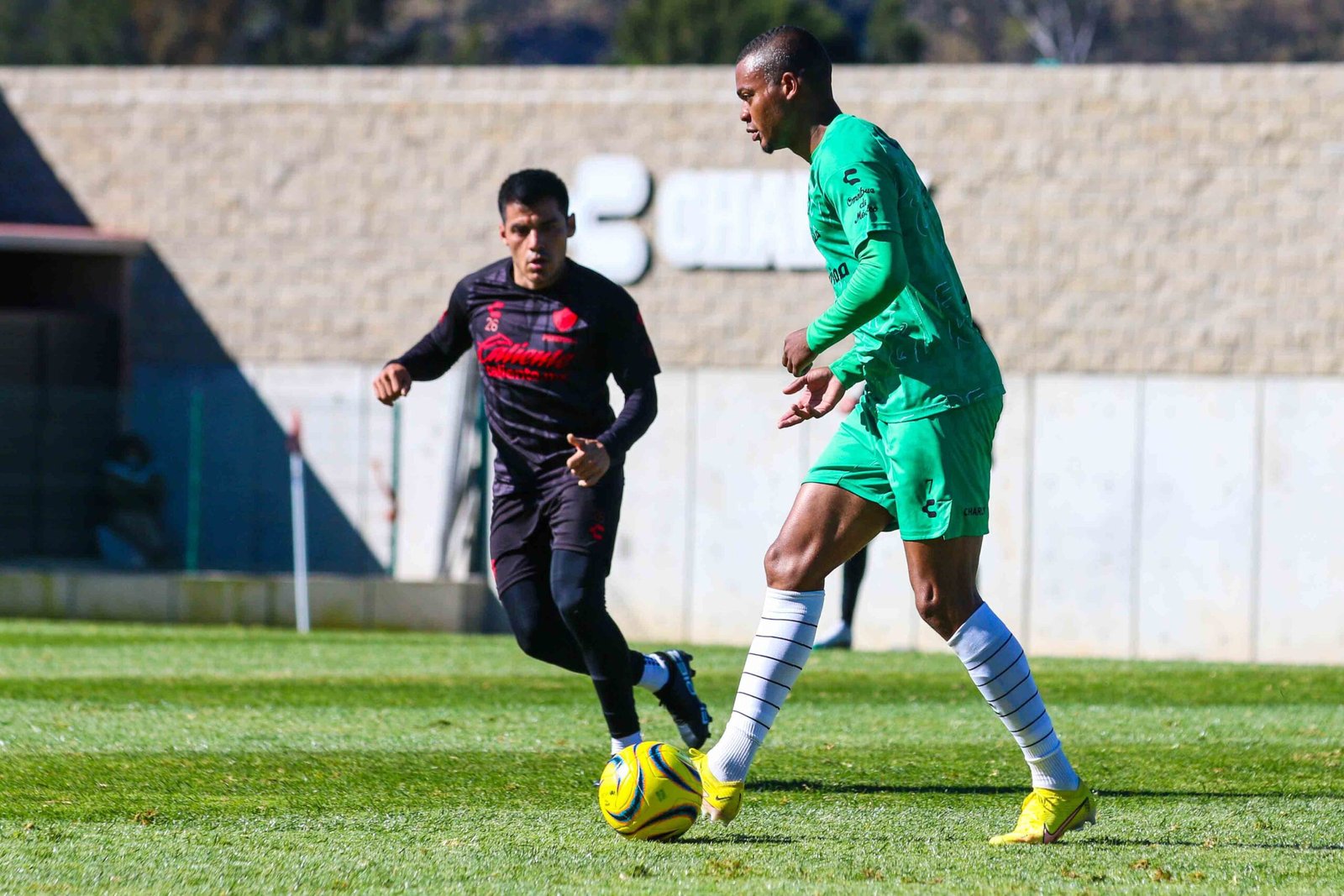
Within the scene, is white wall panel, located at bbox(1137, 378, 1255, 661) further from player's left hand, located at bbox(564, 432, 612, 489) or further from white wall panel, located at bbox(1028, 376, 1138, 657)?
player's left hand, located at bbox(564, 432, 612, 489)

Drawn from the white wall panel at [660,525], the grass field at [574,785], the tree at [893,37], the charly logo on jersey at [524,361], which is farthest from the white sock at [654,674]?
the tree at [893,37]

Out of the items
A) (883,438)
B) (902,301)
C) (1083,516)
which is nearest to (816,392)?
(883,438)

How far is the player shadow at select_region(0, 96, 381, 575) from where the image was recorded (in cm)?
1805

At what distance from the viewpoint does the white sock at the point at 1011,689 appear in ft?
17.0

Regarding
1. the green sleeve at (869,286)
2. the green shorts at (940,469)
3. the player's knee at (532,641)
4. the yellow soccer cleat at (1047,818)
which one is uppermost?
the green sleeve at (869,286)

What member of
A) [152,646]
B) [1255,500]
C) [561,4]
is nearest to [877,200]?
[152,646]

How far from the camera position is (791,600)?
529 centimetres

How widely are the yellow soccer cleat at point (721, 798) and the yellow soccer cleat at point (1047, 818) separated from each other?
0.07 ft

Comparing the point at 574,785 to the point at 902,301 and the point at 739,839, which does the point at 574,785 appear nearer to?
the point at 739,839

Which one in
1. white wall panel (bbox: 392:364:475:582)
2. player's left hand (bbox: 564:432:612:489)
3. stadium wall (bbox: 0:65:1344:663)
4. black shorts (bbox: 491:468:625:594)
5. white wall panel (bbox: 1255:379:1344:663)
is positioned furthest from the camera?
white wall panel (bbox: 392:364:475:582)

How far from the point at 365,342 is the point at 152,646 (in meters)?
6.51

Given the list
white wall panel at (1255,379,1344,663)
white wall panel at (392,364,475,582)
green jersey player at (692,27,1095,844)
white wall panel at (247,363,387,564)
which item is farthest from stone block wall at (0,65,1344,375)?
green jersey player at (692,27,1095,844)

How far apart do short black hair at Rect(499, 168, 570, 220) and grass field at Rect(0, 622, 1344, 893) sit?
1.87 metres

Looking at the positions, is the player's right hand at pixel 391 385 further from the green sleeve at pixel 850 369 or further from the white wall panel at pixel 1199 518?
the white wall panel at pixel 1199 518
